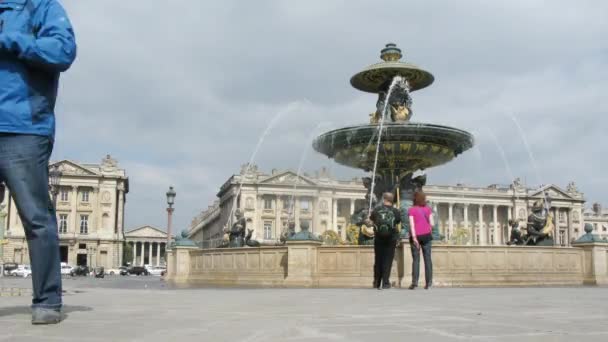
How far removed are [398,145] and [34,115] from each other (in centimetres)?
1469

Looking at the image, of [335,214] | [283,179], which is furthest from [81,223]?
[335,214]

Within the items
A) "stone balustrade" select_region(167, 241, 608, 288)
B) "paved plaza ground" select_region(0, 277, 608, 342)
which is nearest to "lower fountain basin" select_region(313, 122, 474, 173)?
"stone balustrade" select_region(167, 241, 608, 288)

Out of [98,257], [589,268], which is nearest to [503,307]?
[589,268]

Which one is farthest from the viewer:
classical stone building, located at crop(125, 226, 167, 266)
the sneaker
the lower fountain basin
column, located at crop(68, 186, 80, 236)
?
classical stone building, located at crop(125, 226, 167, 266)

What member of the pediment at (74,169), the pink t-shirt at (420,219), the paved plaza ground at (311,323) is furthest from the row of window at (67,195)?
the paved plaza ground at (311,323)

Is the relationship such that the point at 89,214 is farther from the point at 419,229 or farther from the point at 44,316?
the point at 44,316

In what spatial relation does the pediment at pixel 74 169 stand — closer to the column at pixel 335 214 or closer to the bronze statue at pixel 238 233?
the column at pixel 335 214

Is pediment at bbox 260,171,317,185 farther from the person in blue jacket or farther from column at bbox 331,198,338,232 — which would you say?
the person in blue jacket

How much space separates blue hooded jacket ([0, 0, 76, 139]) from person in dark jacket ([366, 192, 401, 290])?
21.8 ft

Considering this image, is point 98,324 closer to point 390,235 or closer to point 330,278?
point 390,235

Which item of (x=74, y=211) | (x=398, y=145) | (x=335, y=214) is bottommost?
(x=398, y=145)

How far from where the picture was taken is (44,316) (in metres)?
4.10

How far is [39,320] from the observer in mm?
4082

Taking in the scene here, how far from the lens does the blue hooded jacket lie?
4094 millimetres
